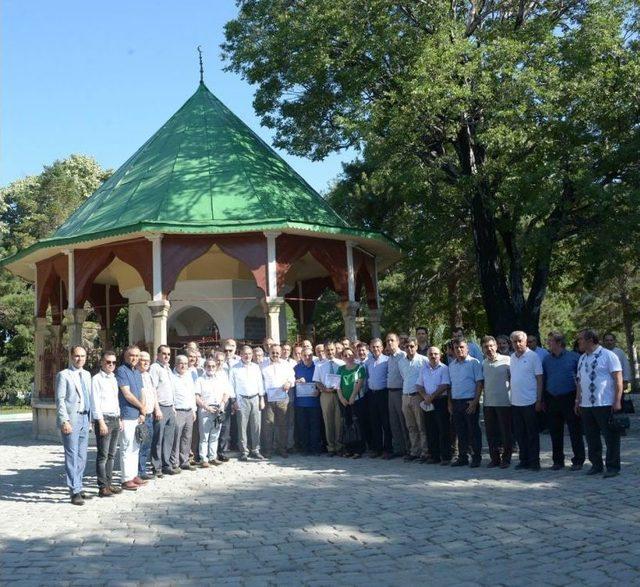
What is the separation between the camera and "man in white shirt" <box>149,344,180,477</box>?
10.4 metres

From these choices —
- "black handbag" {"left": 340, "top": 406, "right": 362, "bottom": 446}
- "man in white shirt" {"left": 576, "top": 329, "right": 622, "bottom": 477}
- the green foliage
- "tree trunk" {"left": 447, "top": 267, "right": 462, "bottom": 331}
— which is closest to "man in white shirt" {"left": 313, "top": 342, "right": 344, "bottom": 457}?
"black handbag" {"left": 340, "top": 406, "right": 362, "bottom": 446}

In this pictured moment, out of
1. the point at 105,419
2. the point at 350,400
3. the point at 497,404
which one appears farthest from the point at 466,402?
the point at 105,419

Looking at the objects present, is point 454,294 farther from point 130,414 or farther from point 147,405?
point 130,414

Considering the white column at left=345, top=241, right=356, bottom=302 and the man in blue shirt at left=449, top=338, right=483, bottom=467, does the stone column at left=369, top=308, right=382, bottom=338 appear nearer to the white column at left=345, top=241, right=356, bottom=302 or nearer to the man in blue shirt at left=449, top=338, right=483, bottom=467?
the white column at left=345, top=241, right=356, bottom=302

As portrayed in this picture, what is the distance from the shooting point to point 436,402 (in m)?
10.5

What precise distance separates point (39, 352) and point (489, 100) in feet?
38.3

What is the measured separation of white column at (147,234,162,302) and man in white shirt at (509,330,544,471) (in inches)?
311

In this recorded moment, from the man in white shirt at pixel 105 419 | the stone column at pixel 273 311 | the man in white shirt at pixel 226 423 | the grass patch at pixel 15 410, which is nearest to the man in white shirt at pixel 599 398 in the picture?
the man in white shirt at pixel 226 423

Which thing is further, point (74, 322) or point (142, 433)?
point (74, 322)

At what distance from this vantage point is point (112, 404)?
352 inches

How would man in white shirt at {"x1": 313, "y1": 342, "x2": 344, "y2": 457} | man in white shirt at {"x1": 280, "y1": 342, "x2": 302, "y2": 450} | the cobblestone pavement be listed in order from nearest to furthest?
the cobblestone pavement < man in white shirt at {"x1": 313, "y1": 342, "x2": 344, "y2": 457} < man in white shirt at {"x1": 280, "y1": 342, "x2": 302, "y2": 450}

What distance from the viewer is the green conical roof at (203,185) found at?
51.4 ft

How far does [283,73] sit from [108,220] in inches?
202

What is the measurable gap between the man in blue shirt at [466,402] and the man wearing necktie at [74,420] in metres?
4.67
